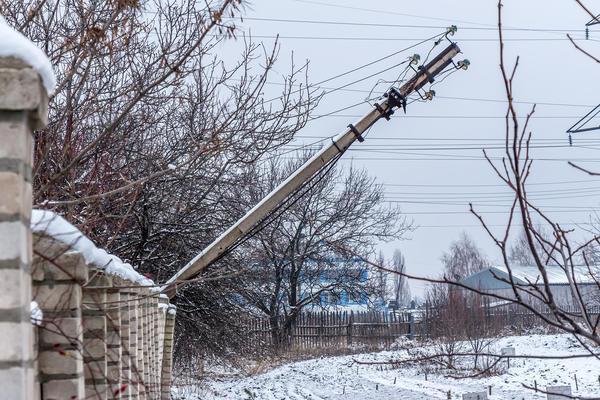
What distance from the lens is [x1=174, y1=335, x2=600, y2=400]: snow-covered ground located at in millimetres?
18047

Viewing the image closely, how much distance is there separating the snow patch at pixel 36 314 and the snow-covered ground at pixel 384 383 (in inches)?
516

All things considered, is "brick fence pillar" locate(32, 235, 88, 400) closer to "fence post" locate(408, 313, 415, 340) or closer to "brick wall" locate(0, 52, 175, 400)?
"brick wall" locate(0, 52, 175, 400)

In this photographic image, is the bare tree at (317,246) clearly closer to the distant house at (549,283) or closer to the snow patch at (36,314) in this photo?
the distant house at (549,283)

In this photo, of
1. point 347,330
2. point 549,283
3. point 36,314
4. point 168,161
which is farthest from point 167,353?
point 347,330

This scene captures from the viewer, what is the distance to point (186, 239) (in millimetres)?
14461

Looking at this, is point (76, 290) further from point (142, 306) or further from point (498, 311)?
point (498, 311)

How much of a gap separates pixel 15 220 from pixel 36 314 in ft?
1.65

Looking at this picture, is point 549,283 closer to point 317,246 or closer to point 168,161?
point 168,161

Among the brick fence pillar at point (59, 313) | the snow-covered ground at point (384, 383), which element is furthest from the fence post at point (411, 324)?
the brick fence pillar at point (59, 313)

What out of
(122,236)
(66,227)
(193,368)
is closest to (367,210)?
(193,368)

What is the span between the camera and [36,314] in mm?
2510

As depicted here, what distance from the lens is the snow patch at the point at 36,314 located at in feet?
8.13

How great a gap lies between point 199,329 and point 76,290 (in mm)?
12499

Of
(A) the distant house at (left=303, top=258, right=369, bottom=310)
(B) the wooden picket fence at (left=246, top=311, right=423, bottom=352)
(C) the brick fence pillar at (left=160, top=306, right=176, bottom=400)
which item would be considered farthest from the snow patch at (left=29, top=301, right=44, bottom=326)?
(A) the distant house at (left=303, top=258, right=369, bottom=310)
